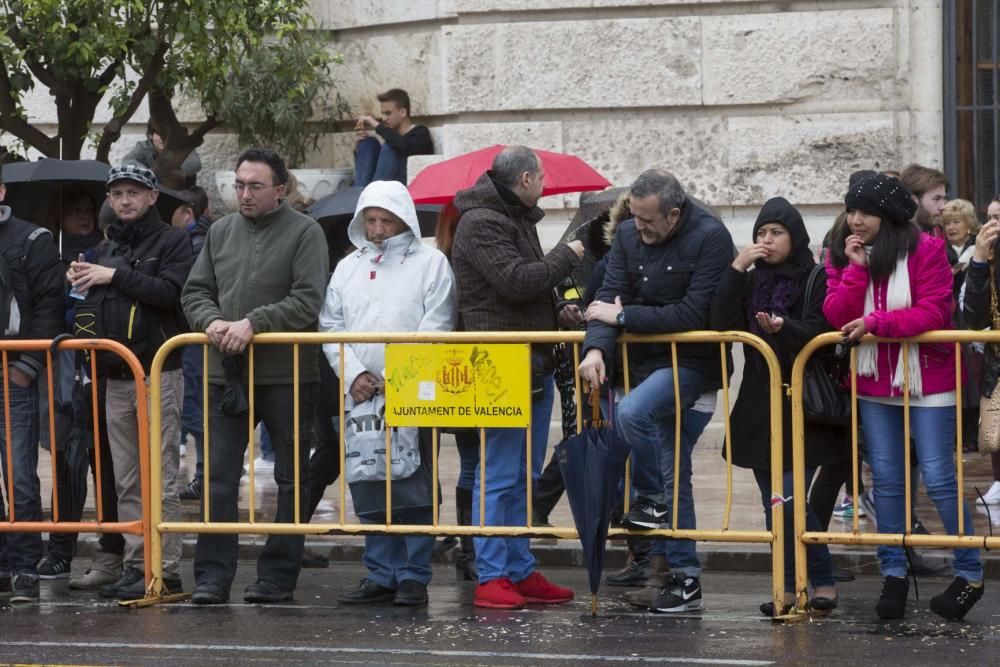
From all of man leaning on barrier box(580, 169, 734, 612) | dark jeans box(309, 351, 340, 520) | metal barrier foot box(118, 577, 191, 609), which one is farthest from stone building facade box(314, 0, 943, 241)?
metal barrier foot box(118, 577, 191, 609)

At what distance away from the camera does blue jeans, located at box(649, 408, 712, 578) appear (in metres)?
8.32

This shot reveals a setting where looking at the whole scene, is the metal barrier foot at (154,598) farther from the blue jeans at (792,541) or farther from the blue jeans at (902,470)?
the blue jeans at (902,470)

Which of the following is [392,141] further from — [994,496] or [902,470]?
[902,470]

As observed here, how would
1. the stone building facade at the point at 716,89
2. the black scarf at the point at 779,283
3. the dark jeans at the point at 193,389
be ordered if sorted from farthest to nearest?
1. the stone building facade at the point at 716,89
2. the dark jeans at the point at 193,389
3. the black scarf at the point at 779,283

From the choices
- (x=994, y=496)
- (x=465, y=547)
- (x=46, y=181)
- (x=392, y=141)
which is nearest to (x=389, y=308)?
(x=465, y=547)

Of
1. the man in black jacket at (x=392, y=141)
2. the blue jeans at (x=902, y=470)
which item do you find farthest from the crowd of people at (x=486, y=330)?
the man in black jacket at (x=392, y=141)

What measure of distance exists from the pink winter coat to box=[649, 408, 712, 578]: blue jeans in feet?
2.72

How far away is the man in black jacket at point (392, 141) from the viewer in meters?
14.2

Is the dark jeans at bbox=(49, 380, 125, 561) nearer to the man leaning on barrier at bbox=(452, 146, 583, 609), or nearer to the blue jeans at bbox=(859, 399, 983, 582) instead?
the man leaning on barrier at bbox=(452, 146, 583, 609)

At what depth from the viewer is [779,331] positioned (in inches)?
317

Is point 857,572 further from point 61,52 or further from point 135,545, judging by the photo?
point 61,52

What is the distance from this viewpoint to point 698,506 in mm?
10594

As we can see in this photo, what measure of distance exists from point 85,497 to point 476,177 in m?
3.15

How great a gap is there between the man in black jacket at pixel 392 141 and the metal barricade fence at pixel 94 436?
5.49 meters
